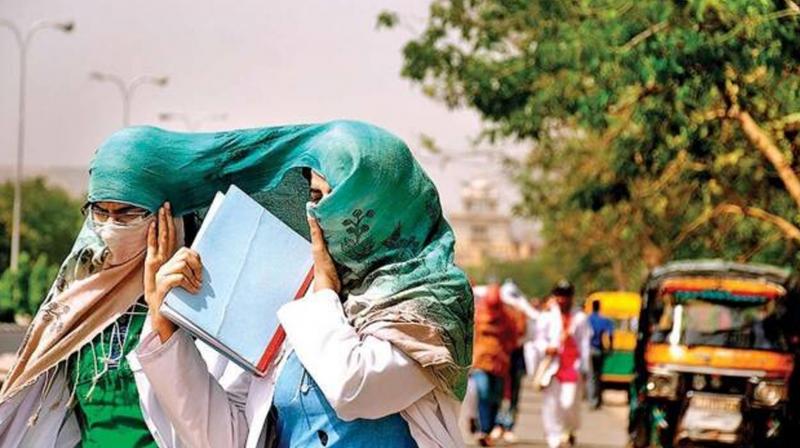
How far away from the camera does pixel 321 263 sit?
4293mm

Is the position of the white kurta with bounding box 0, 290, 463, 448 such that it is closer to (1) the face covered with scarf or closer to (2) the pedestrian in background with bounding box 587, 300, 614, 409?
(1) the face covered with scarf

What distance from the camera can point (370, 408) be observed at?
165 inches

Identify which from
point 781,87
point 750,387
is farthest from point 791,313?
point 781,87

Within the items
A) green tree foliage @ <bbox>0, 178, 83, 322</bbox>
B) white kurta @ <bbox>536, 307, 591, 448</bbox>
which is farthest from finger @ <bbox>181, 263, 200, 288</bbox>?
green tree foliage @ <bbox>0, 178, 83, 322</bbox>

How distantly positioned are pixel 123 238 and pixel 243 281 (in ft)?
1.06

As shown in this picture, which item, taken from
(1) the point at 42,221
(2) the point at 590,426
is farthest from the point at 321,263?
(1) the point at 42,221

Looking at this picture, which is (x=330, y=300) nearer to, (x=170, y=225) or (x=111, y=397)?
(x=170, y=225)

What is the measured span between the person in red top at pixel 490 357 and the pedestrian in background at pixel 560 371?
0.42 metres

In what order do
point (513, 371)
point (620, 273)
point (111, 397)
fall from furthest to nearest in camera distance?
point (620, 273) < point (513, 371) < point (111, 397)

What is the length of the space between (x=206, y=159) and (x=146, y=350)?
1.52ft

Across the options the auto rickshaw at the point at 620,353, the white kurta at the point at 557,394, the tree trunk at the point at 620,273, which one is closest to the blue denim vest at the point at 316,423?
the white kurta at the point at 557,394

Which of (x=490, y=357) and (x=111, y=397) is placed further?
(x=490, y=357)

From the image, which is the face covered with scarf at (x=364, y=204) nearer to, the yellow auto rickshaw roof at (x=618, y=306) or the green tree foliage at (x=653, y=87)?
the green tree foliage at (x=653, y=87)

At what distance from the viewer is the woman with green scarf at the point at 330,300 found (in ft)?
13.7
